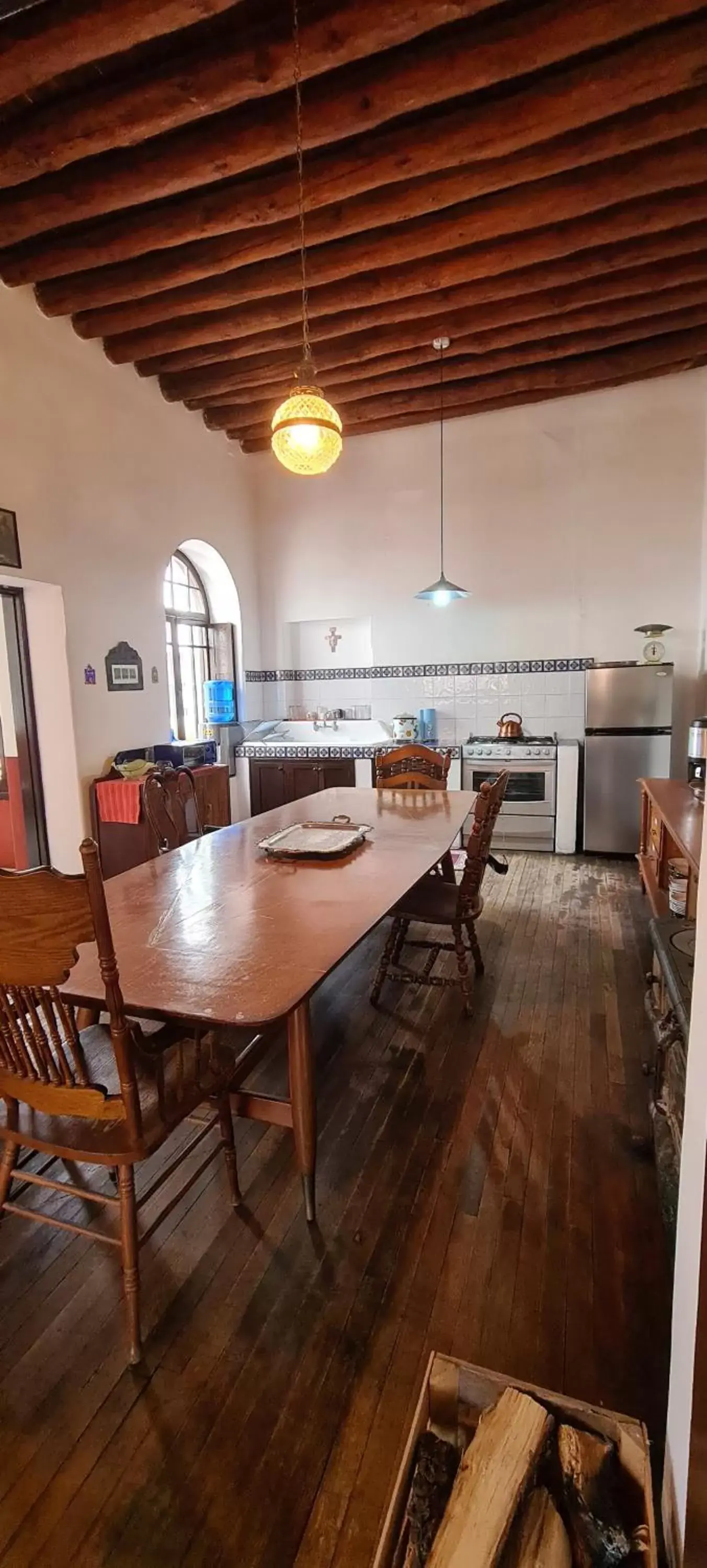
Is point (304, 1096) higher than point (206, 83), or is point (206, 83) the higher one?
point (206, 83)

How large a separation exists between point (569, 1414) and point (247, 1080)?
4.80ft

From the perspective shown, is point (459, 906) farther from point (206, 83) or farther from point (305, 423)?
point (206, 83)

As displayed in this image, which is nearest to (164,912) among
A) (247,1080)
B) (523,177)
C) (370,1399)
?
(247,1080)

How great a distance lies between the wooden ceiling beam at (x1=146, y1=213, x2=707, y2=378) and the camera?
134 inches

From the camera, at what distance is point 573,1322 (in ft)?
4.66

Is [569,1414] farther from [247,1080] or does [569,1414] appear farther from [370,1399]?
[247,1080]

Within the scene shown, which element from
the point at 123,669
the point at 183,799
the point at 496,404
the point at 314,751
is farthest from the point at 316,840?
the point at 496,404

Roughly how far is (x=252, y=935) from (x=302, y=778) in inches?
155

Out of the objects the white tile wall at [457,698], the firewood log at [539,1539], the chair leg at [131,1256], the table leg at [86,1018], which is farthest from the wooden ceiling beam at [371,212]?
the firewood log at [539,1539]

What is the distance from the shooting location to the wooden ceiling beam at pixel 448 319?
3707 millimetres

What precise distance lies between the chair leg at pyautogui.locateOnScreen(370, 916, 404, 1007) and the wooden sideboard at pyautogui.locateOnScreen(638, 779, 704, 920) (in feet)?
3.43

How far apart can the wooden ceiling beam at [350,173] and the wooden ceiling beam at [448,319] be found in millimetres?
901

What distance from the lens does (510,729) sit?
5.33 meters

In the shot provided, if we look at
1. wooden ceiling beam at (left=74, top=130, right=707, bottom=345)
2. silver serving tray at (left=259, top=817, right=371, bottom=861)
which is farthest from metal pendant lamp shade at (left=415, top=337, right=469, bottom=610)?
silver serving tray at (left=259, top=817, right=371, bottom=861)
